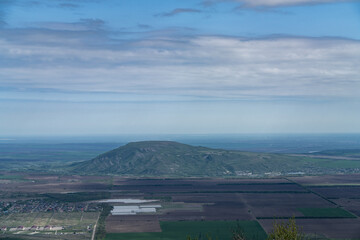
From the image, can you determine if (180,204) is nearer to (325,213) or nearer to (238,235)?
(325,213)

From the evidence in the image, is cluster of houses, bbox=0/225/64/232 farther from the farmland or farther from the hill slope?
the hill slope

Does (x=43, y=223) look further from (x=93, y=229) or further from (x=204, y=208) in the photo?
(x=204, y=208)

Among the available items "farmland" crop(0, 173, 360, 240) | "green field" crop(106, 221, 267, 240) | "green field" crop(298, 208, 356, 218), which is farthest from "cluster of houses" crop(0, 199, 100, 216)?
"green field" crop(298, 208, 356, 218)

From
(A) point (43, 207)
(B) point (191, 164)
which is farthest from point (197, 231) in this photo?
(B) point (191, 164)

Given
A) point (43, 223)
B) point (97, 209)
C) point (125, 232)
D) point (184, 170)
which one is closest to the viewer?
point (125, 232)

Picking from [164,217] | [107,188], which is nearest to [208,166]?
[107,188]

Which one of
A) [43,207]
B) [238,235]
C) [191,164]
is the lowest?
[43,207]

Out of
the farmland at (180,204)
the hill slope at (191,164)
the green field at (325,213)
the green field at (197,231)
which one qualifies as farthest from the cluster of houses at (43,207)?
the hill slope at (191,164)

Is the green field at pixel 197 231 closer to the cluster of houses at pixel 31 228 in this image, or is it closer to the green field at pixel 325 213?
the cluster of houses at pixel 31 228
